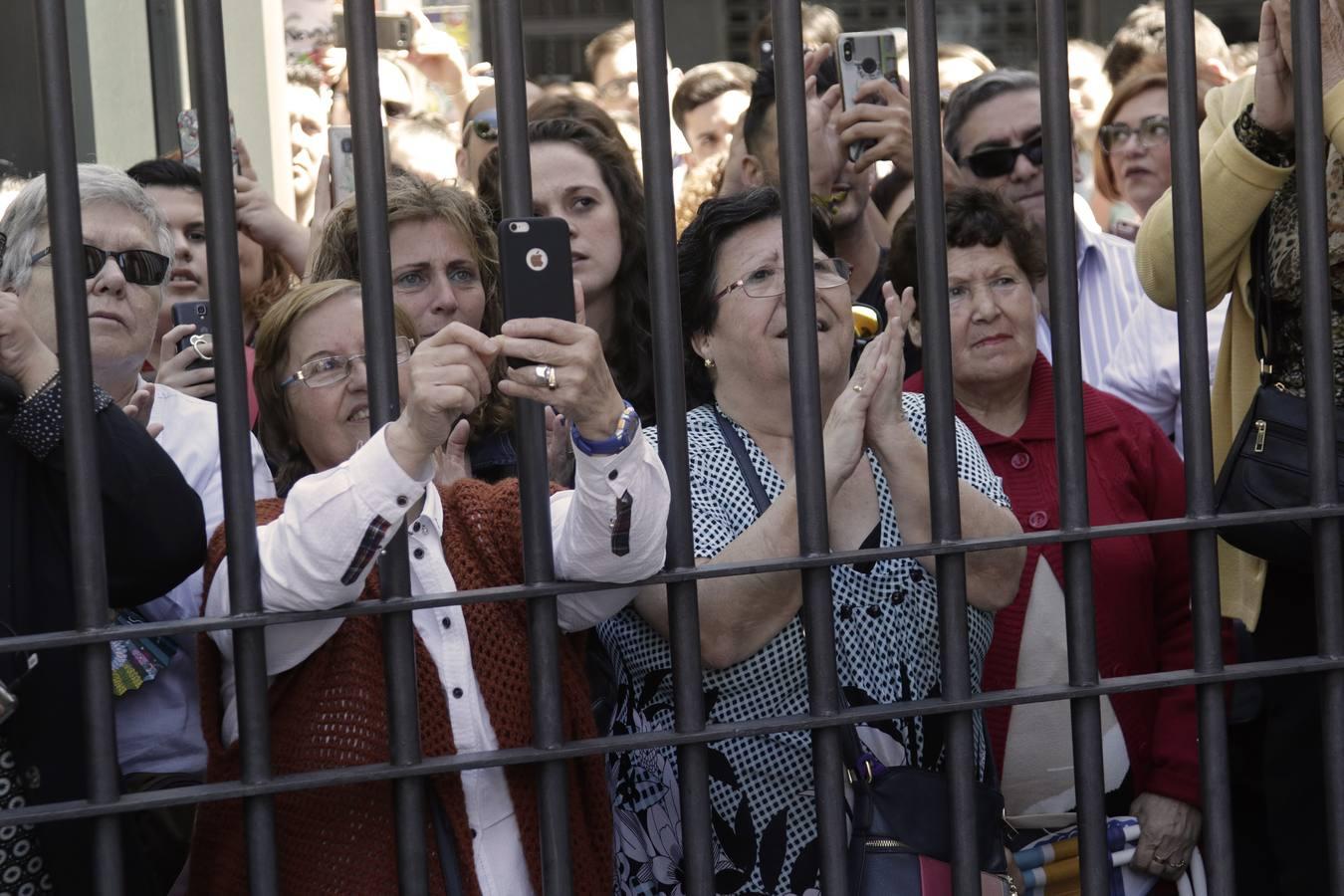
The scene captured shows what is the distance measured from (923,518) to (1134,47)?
335 cm

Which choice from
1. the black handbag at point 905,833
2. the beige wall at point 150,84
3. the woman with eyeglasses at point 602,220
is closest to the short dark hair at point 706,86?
the beige wall at point 150,84

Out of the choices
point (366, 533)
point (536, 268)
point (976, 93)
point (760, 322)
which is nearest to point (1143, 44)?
point (976, 93)

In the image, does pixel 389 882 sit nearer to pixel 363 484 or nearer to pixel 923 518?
pixel 363 484

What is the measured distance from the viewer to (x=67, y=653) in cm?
204

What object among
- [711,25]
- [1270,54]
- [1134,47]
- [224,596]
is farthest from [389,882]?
[711,25]

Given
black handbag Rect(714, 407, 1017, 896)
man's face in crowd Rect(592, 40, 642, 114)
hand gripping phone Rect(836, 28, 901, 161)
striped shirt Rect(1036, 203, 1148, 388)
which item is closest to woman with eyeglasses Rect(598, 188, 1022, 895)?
black handbag Rect(714, 407, 1017, 896)

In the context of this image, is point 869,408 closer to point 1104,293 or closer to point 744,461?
point 744,461

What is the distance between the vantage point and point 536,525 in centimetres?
174

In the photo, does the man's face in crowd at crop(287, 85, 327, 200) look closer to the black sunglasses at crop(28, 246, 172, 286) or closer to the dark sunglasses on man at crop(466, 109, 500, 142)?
the dark sunglasses on man at crop(466, 109, 500, 142)

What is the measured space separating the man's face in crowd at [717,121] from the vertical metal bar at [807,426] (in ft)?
11.9

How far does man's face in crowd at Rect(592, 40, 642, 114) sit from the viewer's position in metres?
6.04

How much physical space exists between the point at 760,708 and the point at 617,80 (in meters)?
4.19

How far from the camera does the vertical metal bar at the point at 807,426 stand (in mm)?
1769

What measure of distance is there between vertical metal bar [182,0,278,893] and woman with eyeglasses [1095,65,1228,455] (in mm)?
2447
